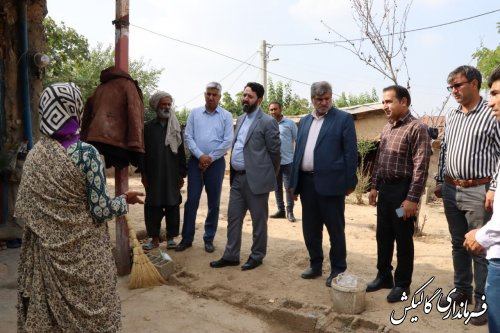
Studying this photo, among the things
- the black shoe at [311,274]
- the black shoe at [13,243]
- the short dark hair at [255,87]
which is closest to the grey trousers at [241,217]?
the black shoe at [311,274]

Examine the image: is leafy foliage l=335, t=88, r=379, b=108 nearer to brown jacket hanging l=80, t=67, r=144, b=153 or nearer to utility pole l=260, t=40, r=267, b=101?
utility pole l=260, t=40, r=267, b=101

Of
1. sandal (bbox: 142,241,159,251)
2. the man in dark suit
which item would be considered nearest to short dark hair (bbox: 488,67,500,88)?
the man in dark suit

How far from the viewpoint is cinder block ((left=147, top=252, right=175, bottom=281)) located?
4430 millimetres

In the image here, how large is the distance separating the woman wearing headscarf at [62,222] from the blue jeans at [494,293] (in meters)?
1.85

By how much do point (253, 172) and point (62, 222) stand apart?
261cm

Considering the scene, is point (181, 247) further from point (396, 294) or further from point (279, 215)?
point (279, 215)

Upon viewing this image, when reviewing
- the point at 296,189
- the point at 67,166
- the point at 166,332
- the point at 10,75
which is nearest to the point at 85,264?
the point at 67,166

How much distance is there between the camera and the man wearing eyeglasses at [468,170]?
3354 millimetres

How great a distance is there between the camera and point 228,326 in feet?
11.6

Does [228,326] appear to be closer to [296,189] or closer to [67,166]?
[296,189]

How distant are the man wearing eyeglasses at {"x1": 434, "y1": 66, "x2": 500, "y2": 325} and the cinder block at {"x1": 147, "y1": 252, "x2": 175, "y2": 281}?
2.57 m

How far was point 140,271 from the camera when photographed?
4211 millimetres

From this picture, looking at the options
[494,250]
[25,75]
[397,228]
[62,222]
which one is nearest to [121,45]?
[25,75]

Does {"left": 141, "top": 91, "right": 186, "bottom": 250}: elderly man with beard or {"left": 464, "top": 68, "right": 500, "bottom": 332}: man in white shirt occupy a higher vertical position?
{"left": 141, "top": 91, "right": 186, "bottom": 250}: elderly man with beard
